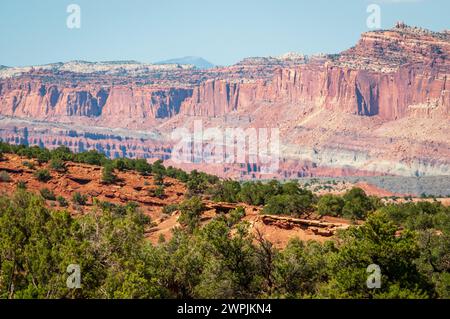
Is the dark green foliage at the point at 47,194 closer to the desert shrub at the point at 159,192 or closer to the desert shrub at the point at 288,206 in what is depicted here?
the desert shrub at the point at 159,192

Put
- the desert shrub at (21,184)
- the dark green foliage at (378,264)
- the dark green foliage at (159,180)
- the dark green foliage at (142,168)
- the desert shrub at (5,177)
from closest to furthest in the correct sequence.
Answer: the dark green foliage at (378,264)
the desert shrub at (21,184)
the desert shrub at (5,177)
the dark green foliage at (159,180)
the dark green foliage at (142,168)

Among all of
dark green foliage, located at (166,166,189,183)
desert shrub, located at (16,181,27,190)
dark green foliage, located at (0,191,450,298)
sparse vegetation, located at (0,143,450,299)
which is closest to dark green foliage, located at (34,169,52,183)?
desert shrub, located at (16,181,27,190)

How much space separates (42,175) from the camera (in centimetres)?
Answer: 8900

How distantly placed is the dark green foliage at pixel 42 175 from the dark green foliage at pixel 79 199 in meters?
6.82

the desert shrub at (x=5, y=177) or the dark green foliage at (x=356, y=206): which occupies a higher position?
the desert shrub at (x=5, y=177)

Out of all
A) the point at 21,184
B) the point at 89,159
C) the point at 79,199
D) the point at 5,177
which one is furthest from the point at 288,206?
the point at 89,159

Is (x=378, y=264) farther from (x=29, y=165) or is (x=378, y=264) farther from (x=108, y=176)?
(x=29, y=165)

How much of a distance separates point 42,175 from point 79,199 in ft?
26.5

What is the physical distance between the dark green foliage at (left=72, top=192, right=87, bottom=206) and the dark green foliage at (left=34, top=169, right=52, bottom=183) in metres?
6.82

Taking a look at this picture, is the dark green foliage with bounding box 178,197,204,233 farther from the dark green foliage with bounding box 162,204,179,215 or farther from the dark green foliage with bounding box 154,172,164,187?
the dark green foliage with bounding box 154,172,164,187

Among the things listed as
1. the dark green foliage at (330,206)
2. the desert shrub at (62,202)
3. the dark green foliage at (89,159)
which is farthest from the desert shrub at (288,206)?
the dark green foliage at (89,159)

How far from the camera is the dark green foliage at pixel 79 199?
83.3m
